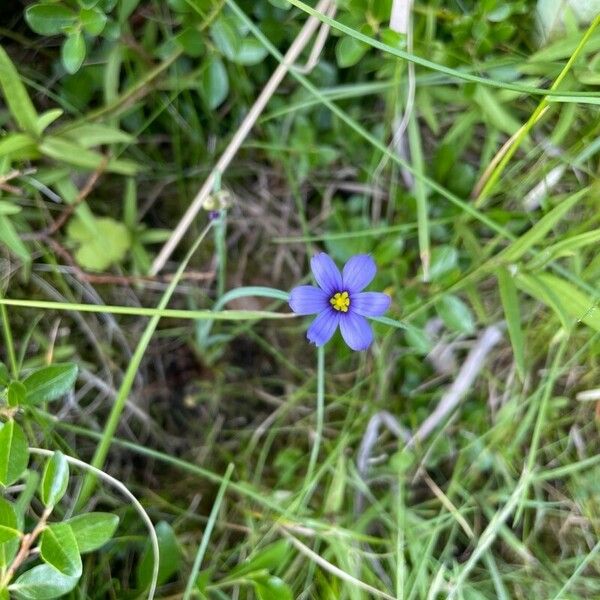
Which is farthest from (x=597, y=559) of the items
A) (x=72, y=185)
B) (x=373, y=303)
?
(x=72, y=185)

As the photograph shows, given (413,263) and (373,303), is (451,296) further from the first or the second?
→ (373,303)

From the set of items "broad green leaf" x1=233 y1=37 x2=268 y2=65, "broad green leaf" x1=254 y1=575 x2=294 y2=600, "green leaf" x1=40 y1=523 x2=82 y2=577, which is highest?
"broad green leaf" x1=233 y1=37 x2=268 y2=65

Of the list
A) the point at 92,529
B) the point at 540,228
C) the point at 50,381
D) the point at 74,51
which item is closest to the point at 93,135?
the point at 74,51

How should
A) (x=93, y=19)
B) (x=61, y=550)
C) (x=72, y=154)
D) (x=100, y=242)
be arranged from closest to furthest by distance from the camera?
(x=61, y=550) < (x=93, y=19) < (x=72, y=154) < (x=100, y=242)

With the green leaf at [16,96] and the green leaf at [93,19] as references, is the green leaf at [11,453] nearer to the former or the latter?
the green leaf at [16,96]

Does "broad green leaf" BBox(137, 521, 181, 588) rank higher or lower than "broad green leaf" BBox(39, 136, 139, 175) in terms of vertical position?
lower

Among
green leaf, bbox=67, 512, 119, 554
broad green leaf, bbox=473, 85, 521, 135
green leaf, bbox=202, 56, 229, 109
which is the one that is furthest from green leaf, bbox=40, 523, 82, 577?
broad green leaf, bbox=473, 85, 521, 135

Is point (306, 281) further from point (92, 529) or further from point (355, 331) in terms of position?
point (92, 529)

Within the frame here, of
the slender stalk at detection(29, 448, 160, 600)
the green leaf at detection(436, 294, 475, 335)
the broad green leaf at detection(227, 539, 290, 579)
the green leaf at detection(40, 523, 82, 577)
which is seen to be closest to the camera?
the green leaf at detection(40, 523, 82, 577)

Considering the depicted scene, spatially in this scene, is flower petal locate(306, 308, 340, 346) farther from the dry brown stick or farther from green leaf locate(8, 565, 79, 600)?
green leaf locate(8, 565, 79, 600)
